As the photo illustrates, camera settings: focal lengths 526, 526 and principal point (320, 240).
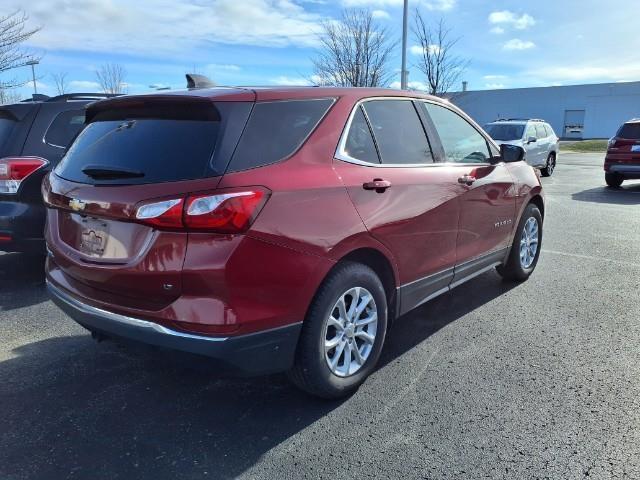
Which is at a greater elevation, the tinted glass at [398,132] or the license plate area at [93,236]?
the tinted glass at [398,132]

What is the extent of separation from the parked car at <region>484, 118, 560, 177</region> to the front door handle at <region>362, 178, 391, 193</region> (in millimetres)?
12391

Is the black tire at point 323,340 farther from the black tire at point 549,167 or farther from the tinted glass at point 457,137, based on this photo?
the black tire at point 549,167

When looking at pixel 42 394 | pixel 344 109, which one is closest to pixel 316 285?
pixel 344 109

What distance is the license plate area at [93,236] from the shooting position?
2.72m

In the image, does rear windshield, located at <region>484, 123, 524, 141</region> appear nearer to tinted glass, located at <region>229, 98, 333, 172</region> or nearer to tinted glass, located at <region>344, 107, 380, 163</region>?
tinted glass, located at <region>344, 107, 380, 163</region>

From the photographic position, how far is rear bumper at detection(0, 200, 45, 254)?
4.86 meters

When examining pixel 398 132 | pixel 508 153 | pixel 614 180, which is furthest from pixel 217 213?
pixel 614 180

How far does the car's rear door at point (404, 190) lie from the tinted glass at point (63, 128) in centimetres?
332

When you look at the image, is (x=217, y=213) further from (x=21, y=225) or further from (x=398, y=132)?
(x=21, y=225)

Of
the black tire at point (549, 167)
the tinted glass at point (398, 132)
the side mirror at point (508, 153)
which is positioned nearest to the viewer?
the tinted glass at point (398, 132)

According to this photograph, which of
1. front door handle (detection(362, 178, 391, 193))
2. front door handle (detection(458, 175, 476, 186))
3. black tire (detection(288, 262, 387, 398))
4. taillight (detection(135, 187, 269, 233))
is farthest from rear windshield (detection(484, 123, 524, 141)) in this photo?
taillight (detection(135, 187, 269, 233))

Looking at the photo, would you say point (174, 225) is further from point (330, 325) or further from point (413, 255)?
point (413, 255)

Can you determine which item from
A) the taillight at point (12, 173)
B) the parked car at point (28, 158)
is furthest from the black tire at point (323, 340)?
the taillight at point (12, 173)

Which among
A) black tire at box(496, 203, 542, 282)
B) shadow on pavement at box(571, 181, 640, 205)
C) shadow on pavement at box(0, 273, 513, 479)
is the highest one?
black tire at box(496, 203, 542, 282)
